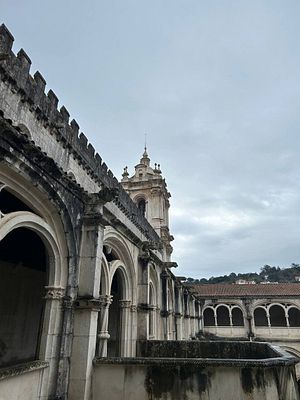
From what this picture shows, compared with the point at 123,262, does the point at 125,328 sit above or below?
below

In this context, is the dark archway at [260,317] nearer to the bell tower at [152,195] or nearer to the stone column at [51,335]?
the bell tower at [152,195]

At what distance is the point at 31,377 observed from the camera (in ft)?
14.9

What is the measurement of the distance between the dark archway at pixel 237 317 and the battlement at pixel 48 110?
2281cm

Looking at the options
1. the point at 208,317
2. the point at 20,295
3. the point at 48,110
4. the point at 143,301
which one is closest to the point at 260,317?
the point at 208,317

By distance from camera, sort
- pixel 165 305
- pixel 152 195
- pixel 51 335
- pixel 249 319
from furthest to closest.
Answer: pixel 249 319 < pixel 152 195 < pixel 165 305 < pixel 51 335

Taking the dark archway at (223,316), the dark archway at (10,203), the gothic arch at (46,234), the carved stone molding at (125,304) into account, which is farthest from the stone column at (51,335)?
the dark archway at (223,316)

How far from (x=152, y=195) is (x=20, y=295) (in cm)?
1894

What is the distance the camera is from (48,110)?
31.0ft

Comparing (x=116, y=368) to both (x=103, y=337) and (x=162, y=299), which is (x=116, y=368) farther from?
(x=162, y=299)

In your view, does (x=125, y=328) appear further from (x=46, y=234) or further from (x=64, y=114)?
(x=64, y=114)

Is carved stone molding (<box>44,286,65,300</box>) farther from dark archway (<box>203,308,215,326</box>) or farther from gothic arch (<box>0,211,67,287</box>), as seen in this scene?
dark archway (<box>203,308,215,326</box>)

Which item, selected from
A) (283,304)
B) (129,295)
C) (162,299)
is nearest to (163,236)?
(162,299)

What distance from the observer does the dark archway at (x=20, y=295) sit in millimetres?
8375

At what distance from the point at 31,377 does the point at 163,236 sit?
22.0m
